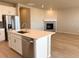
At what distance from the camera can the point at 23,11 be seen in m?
9.12

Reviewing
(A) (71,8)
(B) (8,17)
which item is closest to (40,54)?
(B) (8,17)

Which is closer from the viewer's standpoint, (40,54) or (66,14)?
(40,54)

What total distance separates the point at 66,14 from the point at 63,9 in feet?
2.18

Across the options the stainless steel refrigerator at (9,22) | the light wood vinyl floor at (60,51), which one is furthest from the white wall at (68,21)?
the stainless steel refrigerator at (9,22)

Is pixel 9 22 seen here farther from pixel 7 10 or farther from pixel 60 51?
pixel 60 51

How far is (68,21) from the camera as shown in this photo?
29.9 ft

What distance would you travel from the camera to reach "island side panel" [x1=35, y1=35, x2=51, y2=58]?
9.32 ft

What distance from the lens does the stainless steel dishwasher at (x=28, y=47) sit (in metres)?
2.85

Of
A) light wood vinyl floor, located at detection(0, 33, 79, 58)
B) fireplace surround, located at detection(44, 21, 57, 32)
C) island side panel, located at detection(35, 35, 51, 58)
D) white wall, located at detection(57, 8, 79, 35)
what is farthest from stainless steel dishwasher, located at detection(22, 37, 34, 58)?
fireplace surround, located at detection(44, 21, 57, 32)

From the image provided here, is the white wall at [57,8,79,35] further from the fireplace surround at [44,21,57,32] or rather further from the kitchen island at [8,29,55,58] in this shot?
the kitchen island at [8,29,55,58]

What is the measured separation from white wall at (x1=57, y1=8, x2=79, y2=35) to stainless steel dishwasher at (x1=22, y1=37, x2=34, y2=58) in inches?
266

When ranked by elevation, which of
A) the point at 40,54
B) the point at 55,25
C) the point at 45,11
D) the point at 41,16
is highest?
the point at 45,11

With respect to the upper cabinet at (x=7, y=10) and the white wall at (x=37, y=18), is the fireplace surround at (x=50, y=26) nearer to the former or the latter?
the white wall at (x=37, y=18)

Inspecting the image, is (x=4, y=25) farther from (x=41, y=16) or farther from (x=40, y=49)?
(x=41, y=16)
